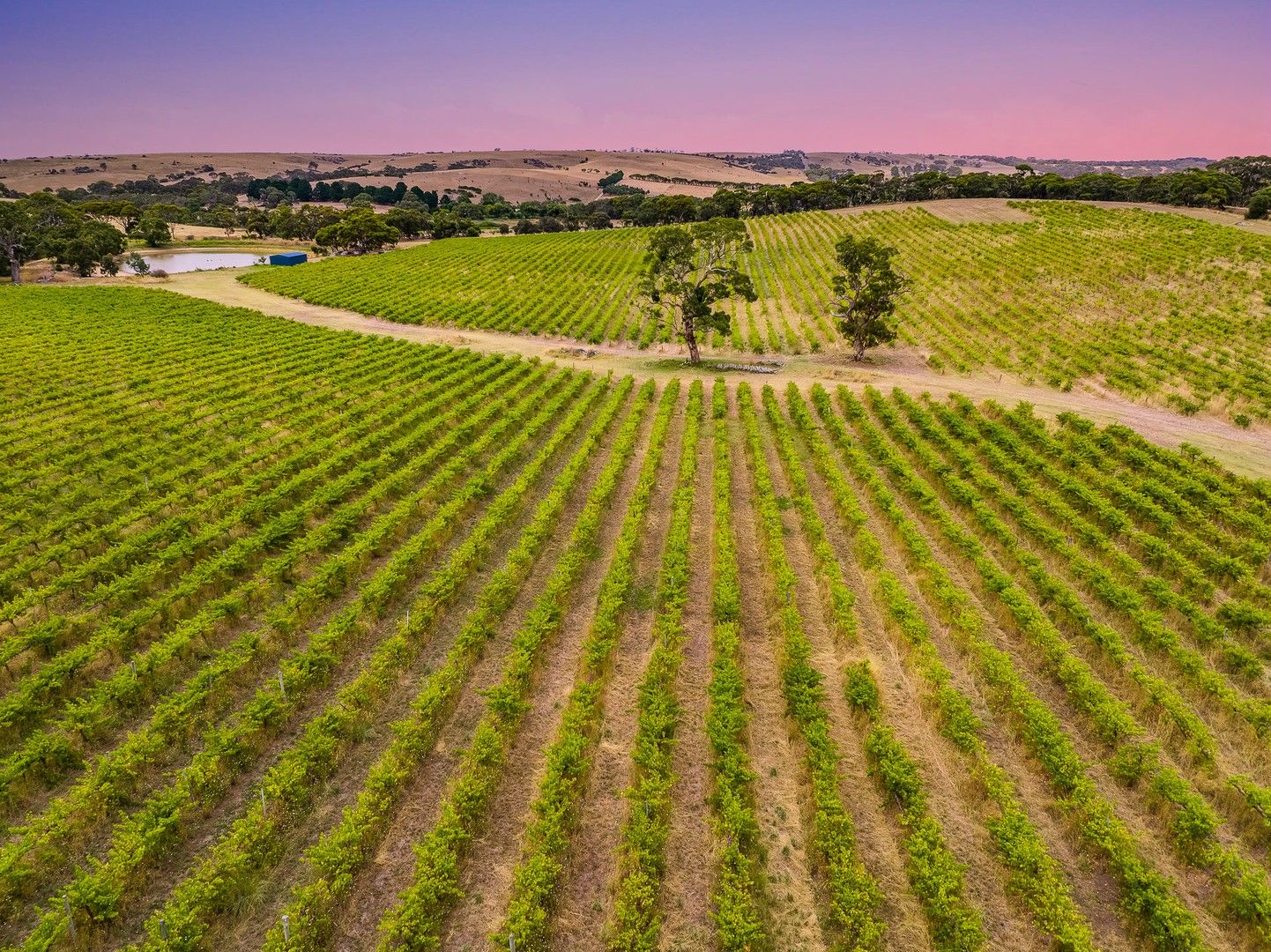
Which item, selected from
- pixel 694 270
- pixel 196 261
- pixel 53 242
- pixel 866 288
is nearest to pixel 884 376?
pixel 866 288

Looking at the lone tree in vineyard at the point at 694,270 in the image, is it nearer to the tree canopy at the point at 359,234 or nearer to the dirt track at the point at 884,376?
the dirt track at the point at 884,376

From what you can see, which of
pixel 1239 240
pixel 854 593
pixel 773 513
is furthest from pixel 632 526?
pixel 1239 240

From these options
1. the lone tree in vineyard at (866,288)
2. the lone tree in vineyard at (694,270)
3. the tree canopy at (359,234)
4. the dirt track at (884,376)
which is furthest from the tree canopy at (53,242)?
the lone tree in vineyard at (866,288)

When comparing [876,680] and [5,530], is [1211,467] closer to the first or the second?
[876,680]

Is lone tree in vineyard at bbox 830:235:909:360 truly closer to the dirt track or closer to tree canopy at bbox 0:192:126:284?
the dirt track

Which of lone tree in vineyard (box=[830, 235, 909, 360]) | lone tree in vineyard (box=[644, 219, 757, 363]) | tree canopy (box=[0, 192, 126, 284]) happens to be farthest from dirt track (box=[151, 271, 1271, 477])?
tree canopy (box=[0, 192, 126, 284])

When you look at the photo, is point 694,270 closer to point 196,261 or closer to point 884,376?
point 884,376
